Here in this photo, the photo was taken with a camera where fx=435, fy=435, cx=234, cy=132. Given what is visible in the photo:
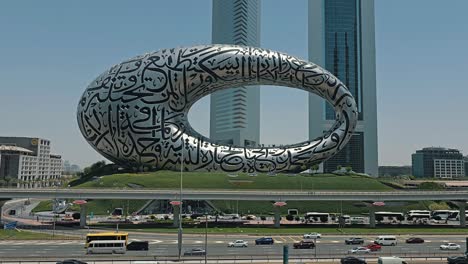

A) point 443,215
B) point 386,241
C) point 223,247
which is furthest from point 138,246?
point 443,215

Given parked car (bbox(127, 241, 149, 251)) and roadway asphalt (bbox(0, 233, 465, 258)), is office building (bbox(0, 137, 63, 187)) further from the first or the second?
parked car (bbox(127, 241, 149, 251))

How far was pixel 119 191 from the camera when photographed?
2024 inches

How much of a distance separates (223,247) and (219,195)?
1312 cm

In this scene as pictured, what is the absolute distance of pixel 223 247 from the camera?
38.5 meters

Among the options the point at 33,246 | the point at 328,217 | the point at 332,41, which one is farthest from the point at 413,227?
the point at 332,41

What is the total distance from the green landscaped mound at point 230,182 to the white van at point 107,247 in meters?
26.2

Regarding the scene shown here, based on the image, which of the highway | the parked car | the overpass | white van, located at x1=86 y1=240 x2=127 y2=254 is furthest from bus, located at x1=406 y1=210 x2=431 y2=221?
white van, located at x1=86 y1=240 x2=127 y2=254

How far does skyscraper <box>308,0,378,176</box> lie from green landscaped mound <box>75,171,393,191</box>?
238 ft

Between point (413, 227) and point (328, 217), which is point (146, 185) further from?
point (413, 227)

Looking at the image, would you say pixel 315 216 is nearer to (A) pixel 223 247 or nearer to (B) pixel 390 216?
(B) pixel 390 216

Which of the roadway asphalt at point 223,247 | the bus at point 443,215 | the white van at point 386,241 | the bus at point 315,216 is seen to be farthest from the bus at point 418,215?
the white van at point 386,241

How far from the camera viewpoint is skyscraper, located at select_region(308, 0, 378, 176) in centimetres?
14625

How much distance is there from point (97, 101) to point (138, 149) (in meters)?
8.84

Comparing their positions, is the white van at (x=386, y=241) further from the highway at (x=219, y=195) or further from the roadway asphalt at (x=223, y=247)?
the highway at (x=219, y=195)
